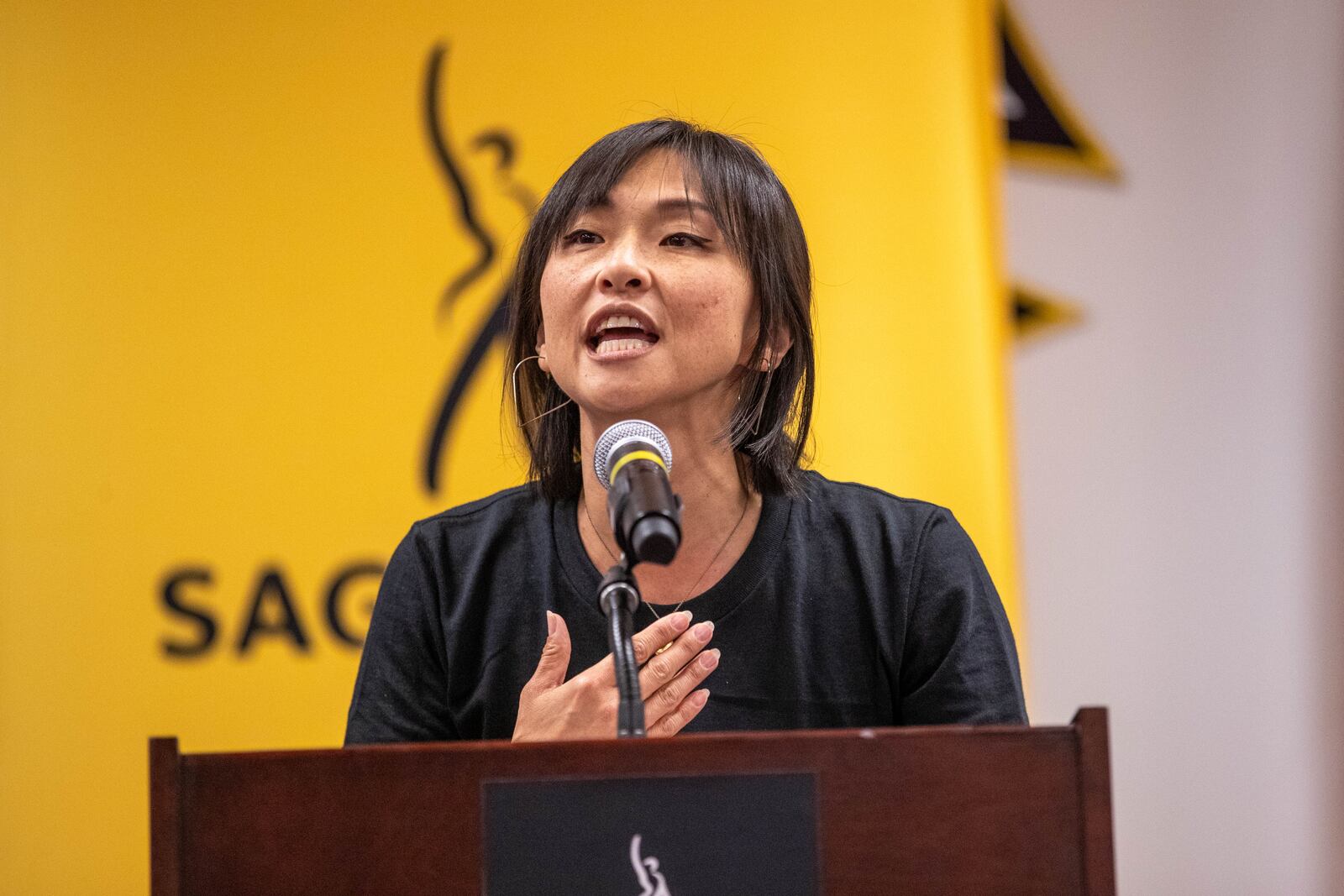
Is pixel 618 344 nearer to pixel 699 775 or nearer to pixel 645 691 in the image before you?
pixel 645 691

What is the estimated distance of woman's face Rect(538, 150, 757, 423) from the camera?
1623 millimetres

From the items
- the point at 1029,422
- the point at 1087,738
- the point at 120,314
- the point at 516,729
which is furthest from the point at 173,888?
the point at 1029,422

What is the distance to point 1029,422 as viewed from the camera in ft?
9.58

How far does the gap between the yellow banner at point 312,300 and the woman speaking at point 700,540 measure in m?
0.60

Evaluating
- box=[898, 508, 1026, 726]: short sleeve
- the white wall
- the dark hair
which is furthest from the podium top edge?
the white wall

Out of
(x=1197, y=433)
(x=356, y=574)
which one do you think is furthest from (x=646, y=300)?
(x=1197, y=433)

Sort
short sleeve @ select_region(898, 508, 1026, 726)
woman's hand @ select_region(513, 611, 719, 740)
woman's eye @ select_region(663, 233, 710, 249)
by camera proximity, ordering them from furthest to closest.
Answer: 1. woman's eye @ select_region(663, 233, 710, 249)
2. short sleeve @ select_region(898, 508, 1026, 726)
3. woman's hand @ select_region(513, 611, 719, 740)

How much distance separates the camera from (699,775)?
997 mm

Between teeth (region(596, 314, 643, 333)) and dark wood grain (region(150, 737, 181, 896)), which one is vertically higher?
teeth (region(596, 314, 643, 333))

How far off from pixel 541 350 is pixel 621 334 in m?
0.23

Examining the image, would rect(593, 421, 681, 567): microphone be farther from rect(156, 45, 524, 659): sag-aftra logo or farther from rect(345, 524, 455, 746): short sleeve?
rect(156, 45, 524, 659): sag-aftra logo

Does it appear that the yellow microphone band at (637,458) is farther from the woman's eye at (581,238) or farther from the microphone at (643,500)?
the woman's eye at (581,238)

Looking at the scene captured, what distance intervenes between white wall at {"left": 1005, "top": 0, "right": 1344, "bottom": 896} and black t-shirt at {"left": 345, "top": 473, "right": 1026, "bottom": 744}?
1.20 m

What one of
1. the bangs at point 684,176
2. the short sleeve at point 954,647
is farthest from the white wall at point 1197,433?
the bangs at point 684,176
